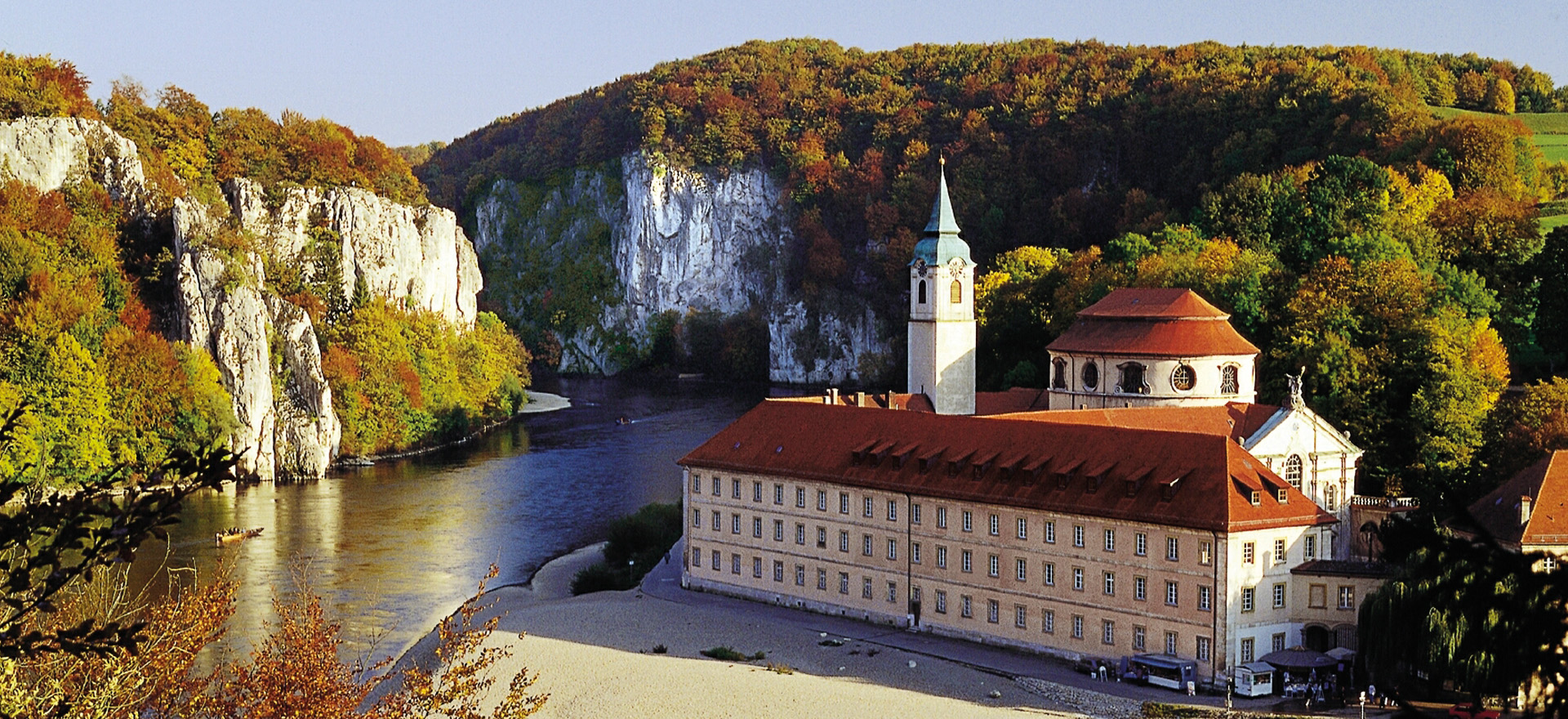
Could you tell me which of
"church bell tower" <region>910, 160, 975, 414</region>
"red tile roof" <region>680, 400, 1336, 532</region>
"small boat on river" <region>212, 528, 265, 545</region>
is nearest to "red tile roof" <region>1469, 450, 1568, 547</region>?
"red tile roof" <region>680, 400, 1336, 532</region>

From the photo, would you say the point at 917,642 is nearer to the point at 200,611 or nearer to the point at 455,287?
the point at 200,611

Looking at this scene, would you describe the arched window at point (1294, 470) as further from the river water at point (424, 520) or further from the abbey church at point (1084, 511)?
the river water at point (424, 520)

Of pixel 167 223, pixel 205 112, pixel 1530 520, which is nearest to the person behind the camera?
pixel 1530 520

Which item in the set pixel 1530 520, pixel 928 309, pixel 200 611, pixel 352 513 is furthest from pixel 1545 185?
pixel 200 611

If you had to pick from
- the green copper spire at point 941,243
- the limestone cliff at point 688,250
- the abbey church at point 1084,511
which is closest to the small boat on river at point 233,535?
the abbey church at point 1084,511

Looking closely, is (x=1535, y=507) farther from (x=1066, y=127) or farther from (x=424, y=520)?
(x=1066, y=127)

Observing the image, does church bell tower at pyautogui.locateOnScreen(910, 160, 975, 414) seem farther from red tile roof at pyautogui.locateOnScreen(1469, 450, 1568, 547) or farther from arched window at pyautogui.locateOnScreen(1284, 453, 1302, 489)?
red tile roof at pyautogui.locateOnScreen(1469, 450, 1568, 547)

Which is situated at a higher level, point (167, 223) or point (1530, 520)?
point (167, 223)
